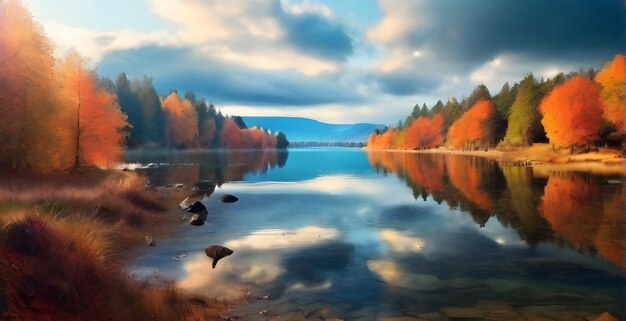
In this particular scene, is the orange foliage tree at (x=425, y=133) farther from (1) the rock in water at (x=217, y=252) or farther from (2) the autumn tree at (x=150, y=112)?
(1) the rock in water at (x=217, y=252)

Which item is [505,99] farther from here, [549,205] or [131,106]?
[131,106]

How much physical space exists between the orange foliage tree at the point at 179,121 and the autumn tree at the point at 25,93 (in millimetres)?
129040

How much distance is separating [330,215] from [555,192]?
72.6 feet

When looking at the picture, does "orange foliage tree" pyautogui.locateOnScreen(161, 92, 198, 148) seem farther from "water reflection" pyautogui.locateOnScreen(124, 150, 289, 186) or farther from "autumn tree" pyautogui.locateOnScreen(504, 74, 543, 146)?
"autumn tree" pyautogui.locateOnScreen(504, 74, 543, 146)

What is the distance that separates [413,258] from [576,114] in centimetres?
7192

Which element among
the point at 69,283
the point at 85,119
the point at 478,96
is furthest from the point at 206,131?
the point at 69,283

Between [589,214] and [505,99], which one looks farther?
[505,99]

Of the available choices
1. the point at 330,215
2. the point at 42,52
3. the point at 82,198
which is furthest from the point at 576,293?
the point at 42,52

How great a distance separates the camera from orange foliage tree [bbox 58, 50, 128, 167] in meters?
41.3

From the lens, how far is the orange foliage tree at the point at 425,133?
16975 centimetres

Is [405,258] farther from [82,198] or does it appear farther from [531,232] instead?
[82,198]

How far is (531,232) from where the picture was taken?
23.2 metres

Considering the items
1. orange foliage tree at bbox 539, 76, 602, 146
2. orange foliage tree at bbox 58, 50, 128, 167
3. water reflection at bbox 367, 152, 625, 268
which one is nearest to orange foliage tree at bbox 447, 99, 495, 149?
orange foliage tree at bbox 539, 76, 602, 146

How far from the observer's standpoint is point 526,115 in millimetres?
98250
